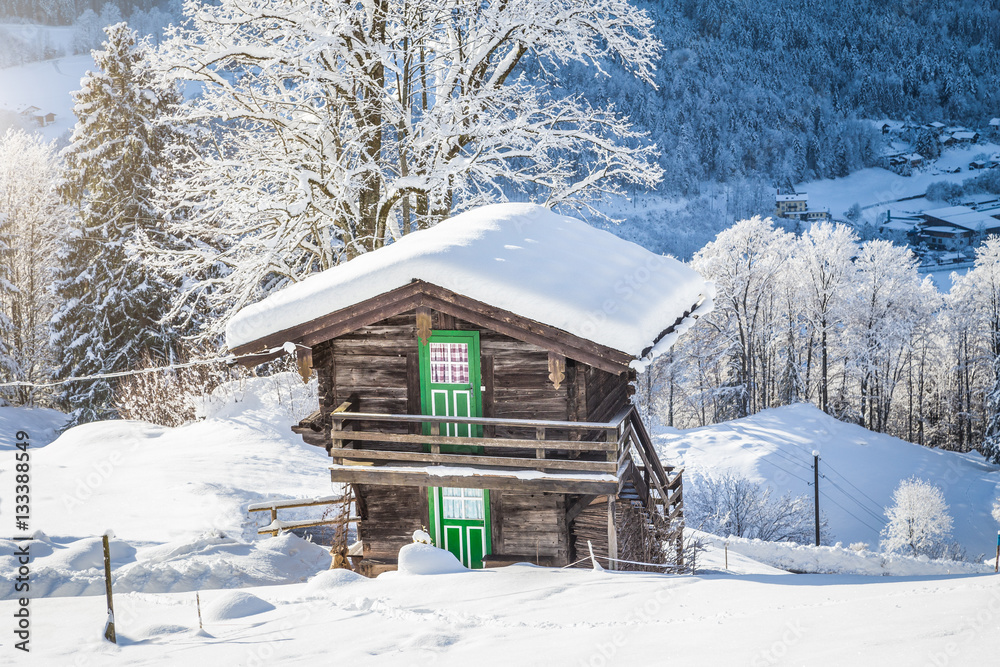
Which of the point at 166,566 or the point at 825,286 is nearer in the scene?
the point at 166,566

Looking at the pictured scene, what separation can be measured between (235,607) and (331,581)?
1.57 meters

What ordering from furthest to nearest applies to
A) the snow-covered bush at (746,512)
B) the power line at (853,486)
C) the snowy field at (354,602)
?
the power line at (853,486), the snow-covered bush at (746,512), the snowy field at (354,602)

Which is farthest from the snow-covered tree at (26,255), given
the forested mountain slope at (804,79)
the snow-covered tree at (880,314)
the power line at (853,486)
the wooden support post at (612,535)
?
the forested mountain slope at (804,79)

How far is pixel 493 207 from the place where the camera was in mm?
14398

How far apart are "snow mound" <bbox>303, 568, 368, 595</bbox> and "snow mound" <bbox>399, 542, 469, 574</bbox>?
65 cm

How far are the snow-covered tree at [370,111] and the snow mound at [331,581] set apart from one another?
31.1ft

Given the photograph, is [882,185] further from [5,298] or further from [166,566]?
[166,566]

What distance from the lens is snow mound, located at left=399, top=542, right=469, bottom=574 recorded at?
11.2 m

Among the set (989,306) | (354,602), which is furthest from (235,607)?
(989,306)

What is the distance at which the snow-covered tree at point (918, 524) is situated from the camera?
35.6 m

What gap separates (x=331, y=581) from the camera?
10898 mm
